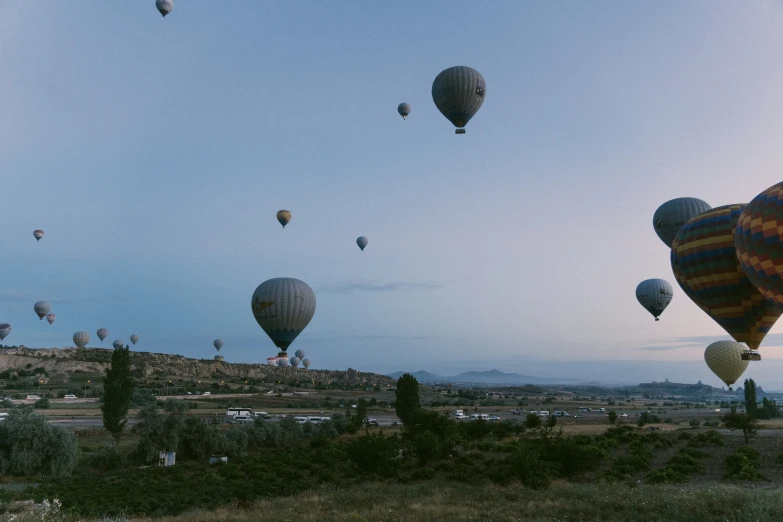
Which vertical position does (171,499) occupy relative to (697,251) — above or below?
below

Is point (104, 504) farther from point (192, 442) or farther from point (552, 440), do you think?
point (552, 440)

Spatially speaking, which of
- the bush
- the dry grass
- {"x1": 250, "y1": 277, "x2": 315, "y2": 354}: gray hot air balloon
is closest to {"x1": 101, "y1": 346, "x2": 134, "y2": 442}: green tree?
the bush

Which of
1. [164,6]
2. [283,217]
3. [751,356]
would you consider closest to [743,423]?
[751,356]

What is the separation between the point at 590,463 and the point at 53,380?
139291mm

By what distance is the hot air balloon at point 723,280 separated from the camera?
102 feet

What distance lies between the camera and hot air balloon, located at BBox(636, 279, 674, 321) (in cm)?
6046

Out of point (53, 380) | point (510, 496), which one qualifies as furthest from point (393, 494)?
point (53, 380)

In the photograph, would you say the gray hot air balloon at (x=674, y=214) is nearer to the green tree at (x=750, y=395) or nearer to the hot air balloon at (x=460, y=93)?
the hot air balloon at (x=460, y=93)

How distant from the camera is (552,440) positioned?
33.4m

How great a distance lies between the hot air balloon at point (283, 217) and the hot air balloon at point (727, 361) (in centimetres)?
5557

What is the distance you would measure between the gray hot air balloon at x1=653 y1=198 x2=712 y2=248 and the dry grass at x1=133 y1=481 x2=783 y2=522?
29858 mm

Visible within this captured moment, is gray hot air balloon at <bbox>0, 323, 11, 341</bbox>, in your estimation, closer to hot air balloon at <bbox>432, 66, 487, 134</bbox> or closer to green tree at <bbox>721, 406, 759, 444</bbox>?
hot air balloon at <bbox>432, 66, 487, 134</bbox>

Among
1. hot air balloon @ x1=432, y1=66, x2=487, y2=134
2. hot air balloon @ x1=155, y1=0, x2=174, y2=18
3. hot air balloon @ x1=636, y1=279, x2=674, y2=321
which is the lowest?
hot air balloon @ x1=636, y1=279, x2=674, y2=321

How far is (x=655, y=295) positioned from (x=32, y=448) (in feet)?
198
